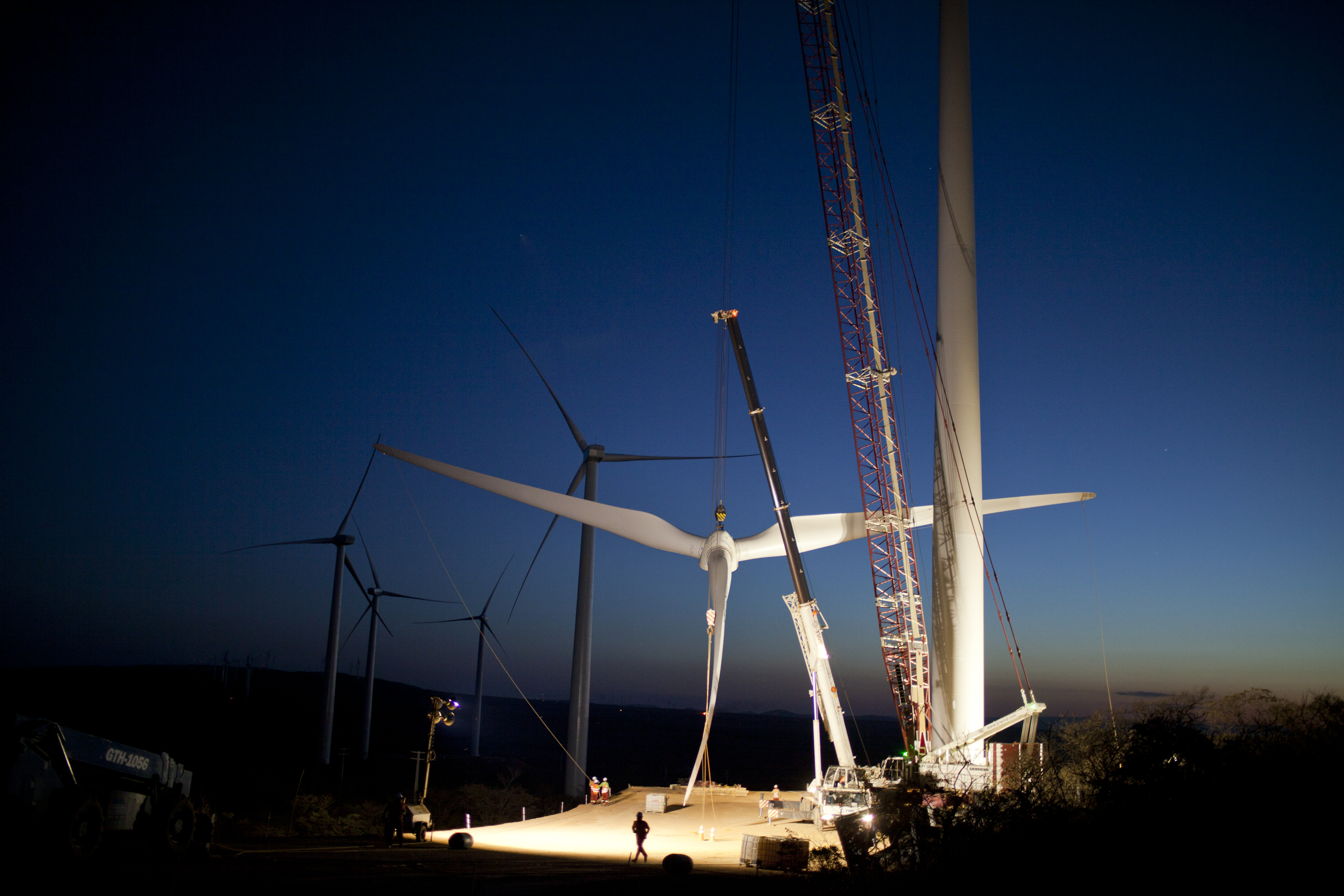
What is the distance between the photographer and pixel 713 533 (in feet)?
129

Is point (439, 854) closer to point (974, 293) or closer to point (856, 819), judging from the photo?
point (856, 819)

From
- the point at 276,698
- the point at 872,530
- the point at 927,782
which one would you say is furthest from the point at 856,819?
the point at 276,698

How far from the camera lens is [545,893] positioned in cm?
1483

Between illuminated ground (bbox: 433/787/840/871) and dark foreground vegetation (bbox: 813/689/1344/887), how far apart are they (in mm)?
8541

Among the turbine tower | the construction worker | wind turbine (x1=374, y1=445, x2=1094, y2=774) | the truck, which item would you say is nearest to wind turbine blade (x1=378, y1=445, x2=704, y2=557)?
wind turbine (x1=374, y1=445, x2=1094, y2=774)

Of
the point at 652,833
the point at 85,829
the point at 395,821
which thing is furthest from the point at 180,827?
the point at 652,833

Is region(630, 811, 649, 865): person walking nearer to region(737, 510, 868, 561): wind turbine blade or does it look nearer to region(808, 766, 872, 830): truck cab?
region(808, 766, 872, 830): truck cab

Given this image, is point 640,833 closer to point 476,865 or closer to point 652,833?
point 476,865

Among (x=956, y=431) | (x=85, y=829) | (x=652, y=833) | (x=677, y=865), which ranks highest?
(x=956, y=431)

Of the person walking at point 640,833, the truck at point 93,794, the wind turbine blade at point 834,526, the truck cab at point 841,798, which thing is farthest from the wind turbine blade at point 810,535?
the truck at point 93,794

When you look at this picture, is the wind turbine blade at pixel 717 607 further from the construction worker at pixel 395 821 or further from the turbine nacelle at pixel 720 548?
the construction worker at pixel 395 821

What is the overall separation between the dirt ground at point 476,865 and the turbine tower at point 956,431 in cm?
942

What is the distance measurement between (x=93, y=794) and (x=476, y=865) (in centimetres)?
764

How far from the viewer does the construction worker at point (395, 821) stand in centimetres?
2341
